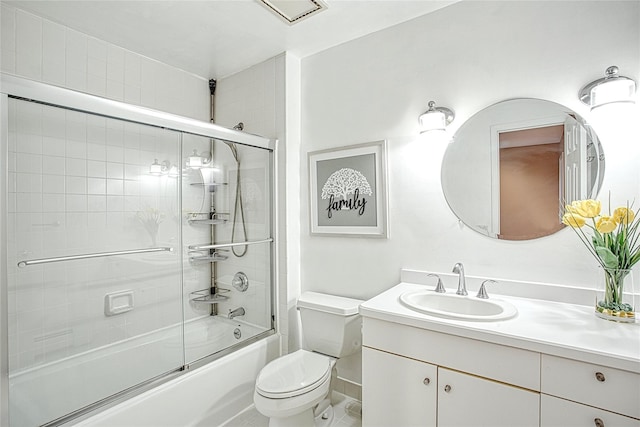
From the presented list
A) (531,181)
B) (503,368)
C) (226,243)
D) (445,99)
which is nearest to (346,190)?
(445,99)

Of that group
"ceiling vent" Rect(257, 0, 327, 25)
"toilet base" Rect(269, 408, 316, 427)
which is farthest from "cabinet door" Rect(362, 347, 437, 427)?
"ceiling vent" Rect(257, 0, 327, 25)

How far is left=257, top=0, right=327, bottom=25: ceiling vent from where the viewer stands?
5.73ft

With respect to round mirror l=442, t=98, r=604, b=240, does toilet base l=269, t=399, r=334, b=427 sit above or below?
below

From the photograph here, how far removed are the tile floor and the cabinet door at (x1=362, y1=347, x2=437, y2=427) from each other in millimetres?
435

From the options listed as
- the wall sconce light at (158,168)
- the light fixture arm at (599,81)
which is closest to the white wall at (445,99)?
the light fixture arm at (599,81)

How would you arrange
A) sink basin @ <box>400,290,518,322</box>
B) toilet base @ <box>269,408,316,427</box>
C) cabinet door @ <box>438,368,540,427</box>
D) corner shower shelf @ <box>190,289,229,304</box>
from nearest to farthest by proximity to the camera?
cabinet door @ <box>438,368,540,427</box>
sink basin @ <box>400,290,518,322</box>
toilet base @ <box>269,408,316,427</box>
corner shower shelf @ <box>190,289,229,304</box>

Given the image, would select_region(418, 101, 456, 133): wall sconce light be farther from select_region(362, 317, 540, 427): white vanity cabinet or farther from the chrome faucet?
select_region(362, 317, 540, 427): white vanity cabinet

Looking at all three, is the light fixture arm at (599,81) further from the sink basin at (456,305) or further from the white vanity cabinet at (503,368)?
the sink basin at (456,305)

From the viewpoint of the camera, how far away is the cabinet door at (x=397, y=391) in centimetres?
135

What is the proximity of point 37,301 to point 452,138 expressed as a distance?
90.2 inches

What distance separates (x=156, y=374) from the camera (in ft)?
5.61

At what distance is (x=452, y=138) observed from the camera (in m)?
1.76

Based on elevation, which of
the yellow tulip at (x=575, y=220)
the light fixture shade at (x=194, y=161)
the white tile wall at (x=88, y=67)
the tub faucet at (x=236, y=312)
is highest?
the white tile wall at (x=88, y=67)

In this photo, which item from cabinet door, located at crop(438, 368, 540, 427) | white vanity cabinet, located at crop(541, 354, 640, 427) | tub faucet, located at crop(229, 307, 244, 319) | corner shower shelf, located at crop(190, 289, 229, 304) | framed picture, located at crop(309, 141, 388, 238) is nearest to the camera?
white vanity cabinet, located at crop(541, 354, 640, 427)
